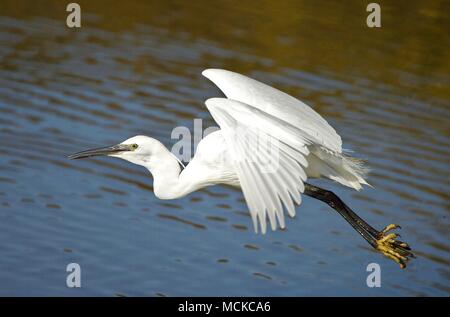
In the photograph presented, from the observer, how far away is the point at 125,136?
1150 centimetres

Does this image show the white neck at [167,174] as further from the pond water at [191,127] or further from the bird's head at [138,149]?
the pond water at [191,127]

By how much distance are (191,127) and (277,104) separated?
14.6 ft

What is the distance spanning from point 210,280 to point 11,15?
24.2 feet

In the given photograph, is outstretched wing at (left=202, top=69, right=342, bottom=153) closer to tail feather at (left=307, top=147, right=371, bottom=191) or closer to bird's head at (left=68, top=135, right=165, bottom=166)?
tail feather at (left=307, top=147, right=371, bottom=191)

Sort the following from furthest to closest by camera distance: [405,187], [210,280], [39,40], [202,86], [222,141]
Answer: [39,40], [202,86], [405,187], [210,280], [222,141]

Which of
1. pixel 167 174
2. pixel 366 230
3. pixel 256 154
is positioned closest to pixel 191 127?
pixel 366 230

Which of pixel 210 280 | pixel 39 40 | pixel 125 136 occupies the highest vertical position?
pixel 39 40

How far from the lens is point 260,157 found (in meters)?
6.16

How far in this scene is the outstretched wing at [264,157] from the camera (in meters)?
5.93

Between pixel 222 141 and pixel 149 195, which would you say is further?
pixel 149 195

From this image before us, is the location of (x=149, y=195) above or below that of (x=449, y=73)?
below

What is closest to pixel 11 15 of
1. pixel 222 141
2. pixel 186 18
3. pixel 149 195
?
pixel 186 18

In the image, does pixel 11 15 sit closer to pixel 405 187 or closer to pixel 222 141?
pixel 405 187

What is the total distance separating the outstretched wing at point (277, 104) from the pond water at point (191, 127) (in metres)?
1.96
